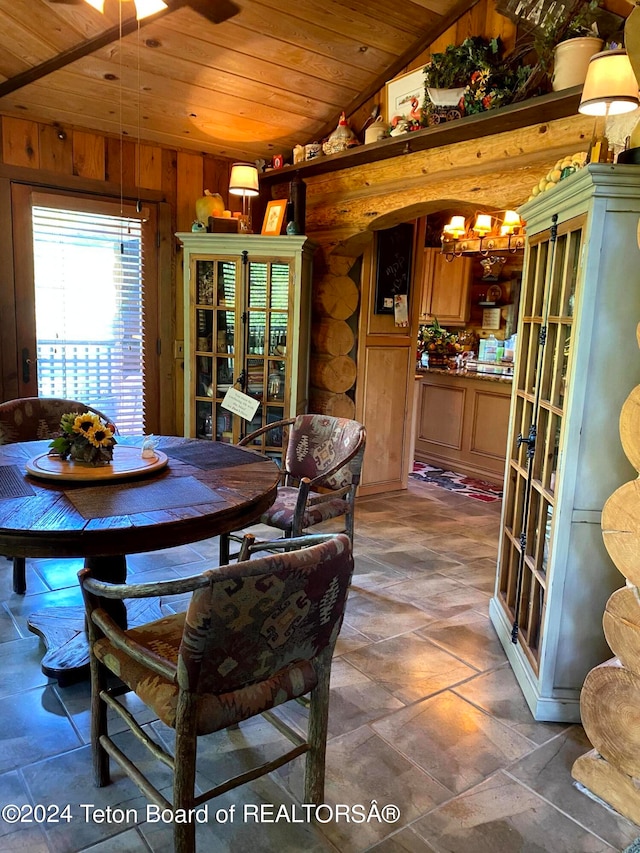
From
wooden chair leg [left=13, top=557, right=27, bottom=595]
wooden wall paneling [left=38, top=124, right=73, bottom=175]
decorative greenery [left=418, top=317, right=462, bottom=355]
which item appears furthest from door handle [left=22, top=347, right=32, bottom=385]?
decorative greenery [left=418, top=317, right=462, bottom=355]

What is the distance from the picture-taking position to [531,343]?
2.59 meters

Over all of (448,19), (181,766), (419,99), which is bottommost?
(181,766)

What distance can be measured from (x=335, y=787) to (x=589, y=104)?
245 cm

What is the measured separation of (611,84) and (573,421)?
3.94 feet

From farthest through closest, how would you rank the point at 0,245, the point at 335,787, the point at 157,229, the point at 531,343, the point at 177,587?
1. the point at 157,229
2. the point at 0,245
3. the point at 531,343
4. the point at 335,787
5. the point at 177,587

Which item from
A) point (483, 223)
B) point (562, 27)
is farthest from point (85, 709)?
point (483, 223)

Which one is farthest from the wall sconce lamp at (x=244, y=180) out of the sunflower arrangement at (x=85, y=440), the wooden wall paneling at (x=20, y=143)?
the sunflower arrangement at (x=85, y=440)

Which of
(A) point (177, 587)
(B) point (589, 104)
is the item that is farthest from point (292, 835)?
(B) point (589, 104)

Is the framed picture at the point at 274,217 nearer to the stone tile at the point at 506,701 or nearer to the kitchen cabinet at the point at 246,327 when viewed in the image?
the kitchen cabinet at the point at 246,327

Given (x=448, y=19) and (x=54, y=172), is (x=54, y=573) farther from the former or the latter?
(x=448, y=19)

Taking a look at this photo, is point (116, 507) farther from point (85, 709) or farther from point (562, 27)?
point (562, 27)

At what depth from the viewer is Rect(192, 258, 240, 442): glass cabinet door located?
169 inches

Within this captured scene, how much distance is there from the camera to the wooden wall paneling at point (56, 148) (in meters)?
3.96

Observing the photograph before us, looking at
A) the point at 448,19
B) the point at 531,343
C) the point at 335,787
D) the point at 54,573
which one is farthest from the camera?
the point at 448,19
